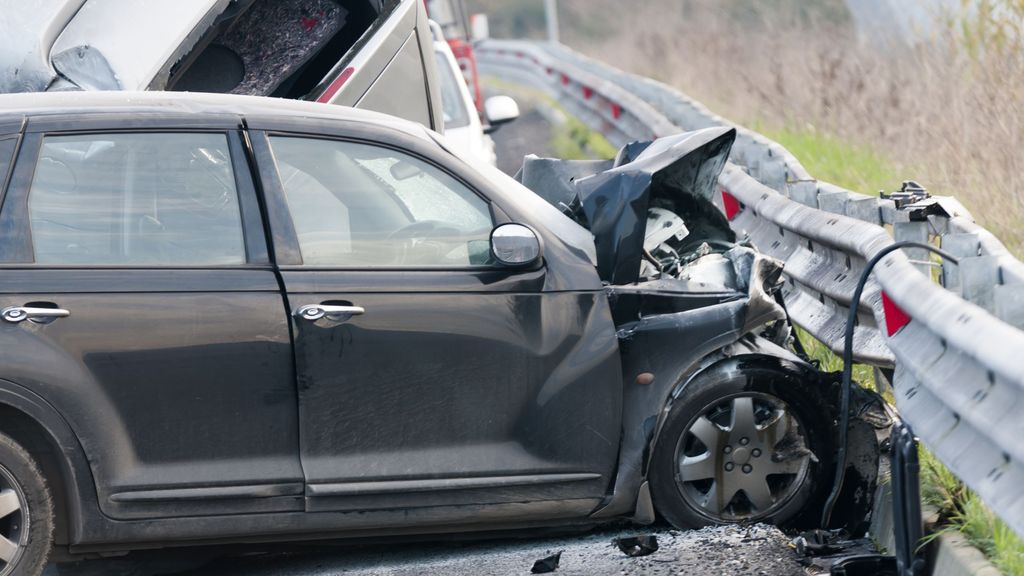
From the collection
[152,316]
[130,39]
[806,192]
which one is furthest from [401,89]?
[152,316]

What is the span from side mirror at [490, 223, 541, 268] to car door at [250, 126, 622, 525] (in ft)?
0.24

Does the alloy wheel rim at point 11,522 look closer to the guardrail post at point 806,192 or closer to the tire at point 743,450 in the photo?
the tire at point 743,450

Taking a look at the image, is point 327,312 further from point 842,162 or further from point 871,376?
point 842,162

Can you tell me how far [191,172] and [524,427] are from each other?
1.45 metres

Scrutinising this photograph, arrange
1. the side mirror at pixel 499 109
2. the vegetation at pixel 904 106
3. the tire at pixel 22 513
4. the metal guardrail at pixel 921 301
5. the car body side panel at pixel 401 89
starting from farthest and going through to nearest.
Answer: the side mirror at pixel 499 109, the car body side panel at pixel 401 89, the vegetation at pixel 904 106, the tire at pixel 22 513, the metal guardrail at pixel 921 301

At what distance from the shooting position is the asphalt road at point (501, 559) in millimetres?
5246

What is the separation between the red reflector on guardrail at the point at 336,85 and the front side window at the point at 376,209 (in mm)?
2928

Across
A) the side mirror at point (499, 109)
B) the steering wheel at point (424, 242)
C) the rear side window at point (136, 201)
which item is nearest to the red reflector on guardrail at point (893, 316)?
the steering wheel at point (424, 242)

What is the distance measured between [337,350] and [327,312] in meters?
0.13

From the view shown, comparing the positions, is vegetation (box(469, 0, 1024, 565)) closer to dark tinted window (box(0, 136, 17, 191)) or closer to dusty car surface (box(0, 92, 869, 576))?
dusty car surface (box(0, 92, 869, 576))

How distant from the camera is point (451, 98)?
44.0 feet

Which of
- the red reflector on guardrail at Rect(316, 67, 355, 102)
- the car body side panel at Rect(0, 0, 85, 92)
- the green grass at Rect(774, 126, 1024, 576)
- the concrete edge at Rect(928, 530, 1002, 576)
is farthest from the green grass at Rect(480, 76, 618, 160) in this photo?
the concrete edge at Rect(928, 530, 1002, 576)

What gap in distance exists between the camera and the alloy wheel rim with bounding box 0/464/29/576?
490 centimetres

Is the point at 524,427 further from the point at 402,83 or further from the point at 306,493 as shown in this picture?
the point at 402,83
